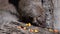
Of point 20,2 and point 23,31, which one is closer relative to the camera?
point 23,31

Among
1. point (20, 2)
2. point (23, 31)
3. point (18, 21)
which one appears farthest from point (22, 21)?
point (23, 31)

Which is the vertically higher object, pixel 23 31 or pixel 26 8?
pixel 26 8

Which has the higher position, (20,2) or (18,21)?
(20,2)

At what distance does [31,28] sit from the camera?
12.3 feet

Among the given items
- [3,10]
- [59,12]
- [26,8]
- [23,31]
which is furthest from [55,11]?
[3,10]

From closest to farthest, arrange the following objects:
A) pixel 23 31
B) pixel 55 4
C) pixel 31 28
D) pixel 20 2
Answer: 1. pixel 23 31
2. pixel 31 28
3. pixel 55 4
4. pixel 20 2

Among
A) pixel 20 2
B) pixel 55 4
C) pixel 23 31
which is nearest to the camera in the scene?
pixel 23 31

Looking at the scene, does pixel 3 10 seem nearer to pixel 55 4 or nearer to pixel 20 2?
pixel 20 2

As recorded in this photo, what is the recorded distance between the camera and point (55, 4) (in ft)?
13.1

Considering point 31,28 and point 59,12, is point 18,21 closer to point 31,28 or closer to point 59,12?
point 31,28

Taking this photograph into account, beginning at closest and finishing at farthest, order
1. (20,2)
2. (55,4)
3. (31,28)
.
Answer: (31,28) < (55,4) < (20,2)

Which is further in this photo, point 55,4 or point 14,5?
point 14,5

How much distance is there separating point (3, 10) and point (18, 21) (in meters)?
0.53

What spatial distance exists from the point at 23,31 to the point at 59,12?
106 centimetres
